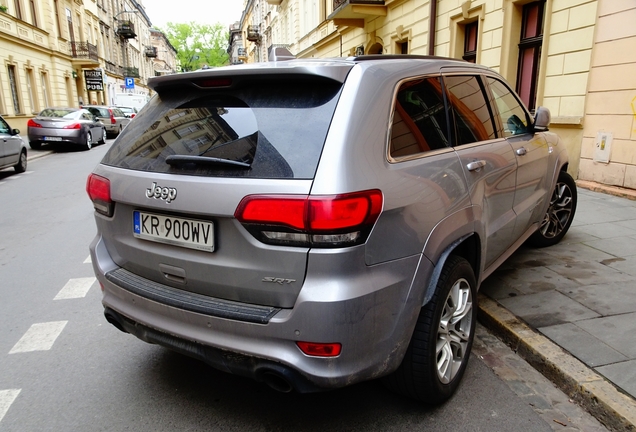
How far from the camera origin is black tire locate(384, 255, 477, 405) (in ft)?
7.67

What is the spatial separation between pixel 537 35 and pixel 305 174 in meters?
9.23

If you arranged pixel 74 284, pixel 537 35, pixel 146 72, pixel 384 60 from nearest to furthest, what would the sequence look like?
pixel 384 60 → pixel 74 284 → pixel 537 35 → pixel 146 72

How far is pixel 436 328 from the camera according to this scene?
2365 millimetres

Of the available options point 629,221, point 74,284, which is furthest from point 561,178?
point 74,284

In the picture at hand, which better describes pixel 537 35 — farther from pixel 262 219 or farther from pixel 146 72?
pixel 146 72

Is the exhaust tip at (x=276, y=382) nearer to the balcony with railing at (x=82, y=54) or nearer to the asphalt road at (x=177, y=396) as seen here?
the asphalt road at (x=177, y=396)

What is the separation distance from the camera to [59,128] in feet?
55.6

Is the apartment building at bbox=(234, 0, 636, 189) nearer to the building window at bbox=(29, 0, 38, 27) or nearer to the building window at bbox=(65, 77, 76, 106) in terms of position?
the building window at bbox=(29, 0, 38, 27)

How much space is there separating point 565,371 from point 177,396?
2.21 metres

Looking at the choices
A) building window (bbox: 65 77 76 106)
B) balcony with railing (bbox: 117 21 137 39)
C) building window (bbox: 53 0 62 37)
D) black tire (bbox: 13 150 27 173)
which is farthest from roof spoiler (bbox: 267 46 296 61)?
balcony with railing (bbox: 117 21 137 39)

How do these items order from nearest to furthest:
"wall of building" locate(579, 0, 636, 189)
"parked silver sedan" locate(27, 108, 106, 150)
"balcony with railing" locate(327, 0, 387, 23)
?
1. "wall of building" locate(579, 0, 636, 189)
2. "balcony with railing" locate(327, 0, 387, 23)
3. "parked silver sedan" locate(27, 108, 106, 150)

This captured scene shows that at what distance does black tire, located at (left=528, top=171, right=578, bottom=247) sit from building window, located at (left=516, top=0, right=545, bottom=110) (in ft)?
17.1

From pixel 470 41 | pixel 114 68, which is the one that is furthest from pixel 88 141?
pixel 114 68

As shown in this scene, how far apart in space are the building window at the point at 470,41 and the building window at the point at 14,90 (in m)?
21.9
